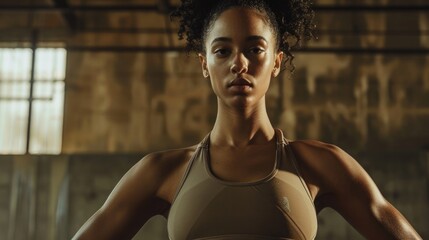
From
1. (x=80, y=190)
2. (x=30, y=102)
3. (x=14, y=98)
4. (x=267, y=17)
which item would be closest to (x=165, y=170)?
(x=267, y=17)

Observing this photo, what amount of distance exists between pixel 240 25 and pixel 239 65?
9 cm

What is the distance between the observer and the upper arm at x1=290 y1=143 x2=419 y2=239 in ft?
4.01

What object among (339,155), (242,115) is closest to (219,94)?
(242,115)

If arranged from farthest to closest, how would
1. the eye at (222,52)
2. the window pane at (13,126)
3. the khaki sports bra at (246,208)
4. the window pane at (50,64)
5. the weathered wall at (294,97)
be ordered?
the window pane at (50,64)
the weathered wall at (294,97)
the window pane at (13,126)
the eye at (222,52)
the khaki sports bra at (246,208)

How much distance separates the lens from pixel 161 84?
7375 mm

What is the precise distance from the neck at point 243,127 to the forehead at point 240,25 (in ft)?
0.49

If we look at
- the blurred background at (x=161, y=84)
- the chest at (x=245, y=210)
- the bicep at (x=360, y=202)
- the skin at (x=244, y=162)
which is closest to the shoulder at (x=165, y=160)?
the skin at (x=244, y=162)

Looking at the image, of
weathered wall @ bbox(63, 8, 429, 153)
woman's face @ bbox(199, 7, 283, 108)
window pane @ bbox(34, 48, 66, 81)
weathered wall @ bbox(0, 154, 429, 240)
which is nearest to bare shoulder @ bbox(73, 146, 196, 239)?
woman's face @ bbox(199, 7, 283, 108)

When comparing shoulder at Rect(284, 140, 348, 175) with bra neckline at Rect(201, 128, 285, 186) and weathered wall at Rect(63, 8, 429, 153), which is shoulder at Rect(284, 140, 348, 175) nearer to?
bra neckline at Rect(201, 128, 285, 186)

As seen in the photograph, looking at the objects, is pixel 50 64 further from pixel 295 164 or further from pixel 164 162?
pixel 295 164

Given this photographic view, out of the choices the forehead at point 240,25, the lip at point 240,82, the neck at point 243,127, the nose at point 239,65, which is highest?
the forehead at point 240,25

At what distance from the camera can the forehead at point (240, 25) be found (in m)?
1.25

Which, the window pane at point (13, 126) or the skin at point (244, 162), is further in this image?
the window pane at point (13, 126)

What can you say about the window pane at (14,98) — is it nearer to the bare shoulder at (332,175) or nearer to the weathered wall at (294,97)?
the weathered wall at (294,97)
